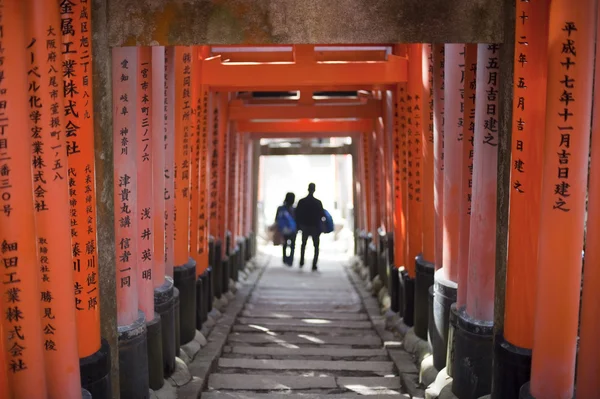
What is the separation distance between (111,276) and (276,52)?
5.22 meters

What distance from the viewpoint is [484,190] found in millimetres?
3883

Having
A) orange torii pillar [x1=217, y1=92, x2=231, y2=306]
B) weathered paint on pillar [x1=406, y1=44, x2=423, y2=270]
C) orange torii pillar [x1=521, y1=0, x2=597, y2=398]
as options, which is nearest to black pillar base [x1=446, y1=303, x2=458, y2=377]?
orange torii pillar [x1=521, y1=0, x2=597, y2=398]

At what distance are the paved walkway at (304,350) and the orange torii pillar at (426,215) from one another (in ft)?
1.76

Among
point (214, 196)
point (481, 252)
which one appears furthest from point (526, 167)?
point (214, 196)

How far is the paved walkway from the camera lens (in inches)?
200

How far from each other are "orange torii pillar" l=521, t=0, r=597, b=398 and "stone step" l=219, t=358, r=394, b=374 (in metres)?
2.63

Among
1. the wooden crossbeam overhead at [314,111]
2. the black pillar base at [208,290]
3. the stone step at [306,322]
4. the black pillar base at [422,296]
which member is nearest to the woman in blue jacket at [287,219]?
the wooden crossbeam overhead at [314,111]

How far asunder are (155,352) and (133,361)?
461 millimetres

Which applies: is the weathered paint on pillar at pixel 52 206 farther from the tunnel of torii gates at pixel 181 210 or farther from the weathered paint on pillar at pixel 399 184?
the weathered paint on pillar at pixel 399 184

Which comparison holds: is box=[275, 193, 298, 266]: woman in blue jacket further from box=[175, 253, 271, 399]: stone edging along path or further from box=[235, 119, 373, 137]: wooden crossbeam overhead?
box=[235, 119, 373, 137]: wooden crossbeam overhead

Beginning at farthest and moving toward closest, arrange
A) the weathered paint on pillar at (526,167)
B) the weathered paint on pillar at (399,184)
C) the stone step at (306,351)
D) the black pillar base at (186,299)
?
the weathered paint on pillar at (399,184)
the stone step at (306,351)
the black pillar base at (186,299)
the weathered paint on pillar at (526,167)

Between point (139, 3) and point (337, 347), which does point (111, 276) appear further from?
point (337, 347)

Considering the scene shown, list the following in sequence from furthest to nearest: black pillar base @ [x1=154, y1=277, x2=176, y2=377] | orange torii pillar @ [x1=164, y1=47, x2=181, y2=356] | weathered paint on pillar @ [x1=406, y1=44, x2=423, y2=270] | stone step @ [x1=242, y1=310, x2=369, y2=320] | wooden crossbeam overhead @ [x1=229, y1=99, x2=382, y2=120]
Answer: wooden crossbeam overhead @ [x1=229, y1=99, x2=382, y2=120]
stone step @ [x1=242, y1=310, x2=369, y2=320]
weathered paint on pillar @ [x1=406, y1=44, x2=423, y2=270]
orange torii pillar @ [x1=164, y1=47, x2=181, y2=356]
black pillar base @ [x1=154, y1=277, x2=176, y2=377]

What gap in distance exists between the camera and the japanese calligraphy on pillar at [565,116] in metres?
2.88
